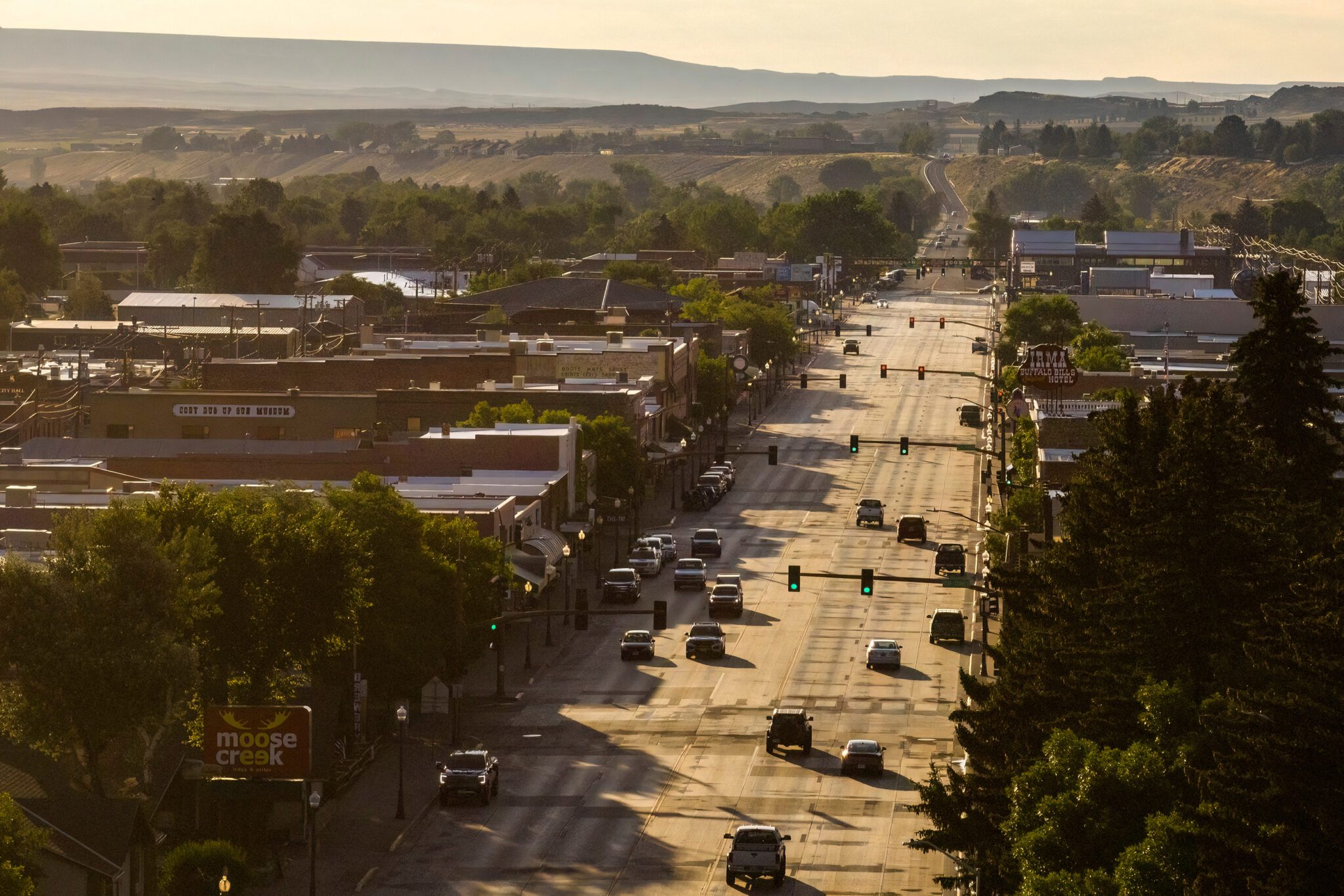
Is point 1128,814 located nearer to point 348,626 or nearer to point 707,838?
point 707,838

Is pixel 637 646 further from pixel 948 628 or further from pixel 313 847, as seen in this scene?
pixel 313 847

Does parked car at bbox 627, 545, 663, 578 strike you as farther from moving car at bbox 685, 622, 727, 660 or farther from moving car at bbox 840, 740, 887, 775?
moving car at bbox 840, 740, 887, 775

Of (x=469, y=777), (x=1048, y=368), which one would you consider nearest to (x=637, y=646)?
(x=469, y=777)

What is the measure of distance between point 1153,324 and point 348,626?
414 feet

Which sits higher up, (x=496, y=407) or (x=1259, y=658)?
(x=1259, y=658)

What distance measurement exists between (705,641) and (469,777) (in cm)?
2138

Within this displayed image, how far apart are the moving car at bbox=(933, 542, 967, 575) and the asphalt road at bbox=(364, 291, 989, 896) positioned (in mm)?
1068

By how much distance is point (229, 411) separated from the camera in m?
106

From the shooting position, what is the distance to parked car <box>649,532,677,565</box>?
9806cm

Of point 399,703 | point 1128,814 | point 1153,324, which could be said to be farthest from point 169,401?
point 1153,324

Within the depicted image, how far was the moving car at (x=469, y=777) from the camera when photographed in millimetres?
57438

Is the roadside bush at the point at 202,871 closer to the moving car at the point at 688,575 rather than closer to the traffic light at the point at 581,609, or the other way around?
the traffic light at the point at 581,609

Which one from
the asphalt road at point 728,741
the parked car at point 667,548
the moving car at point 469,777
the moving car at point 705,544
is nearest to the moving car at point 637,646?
the asphalt road at point 728,741

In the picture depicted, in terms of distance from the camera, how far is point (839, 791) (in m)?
59.4
